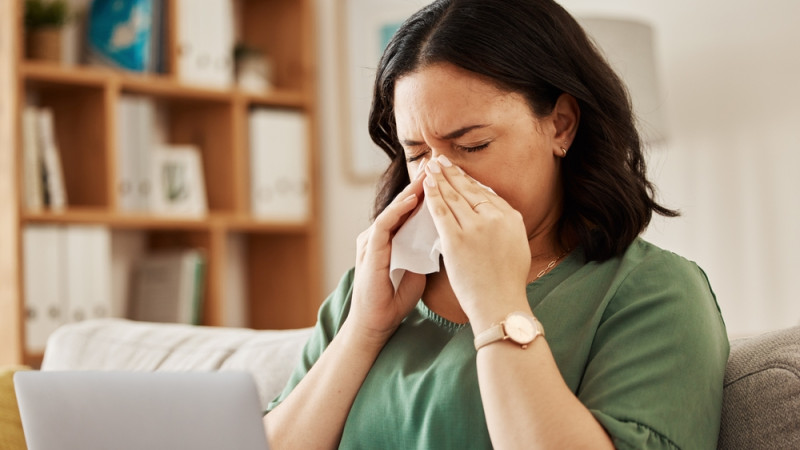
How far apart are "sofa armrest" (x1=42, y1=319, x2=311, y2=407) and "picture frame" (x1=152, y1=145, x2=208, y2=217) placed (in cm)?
119

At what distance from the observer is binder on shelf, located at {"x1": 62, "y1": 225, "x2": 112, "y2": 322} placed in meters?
2.87

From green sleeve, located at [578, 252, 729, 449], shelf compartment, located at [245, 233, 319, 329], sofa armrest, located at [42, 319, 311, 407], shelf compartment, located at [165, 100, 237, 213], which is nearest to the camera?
green sleeve, located at [578, 252, 729, 449]

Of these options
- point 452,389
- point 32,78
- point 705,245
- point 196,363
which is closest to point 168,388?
point 452,389

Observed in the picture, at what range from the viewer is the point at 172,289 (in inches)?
122

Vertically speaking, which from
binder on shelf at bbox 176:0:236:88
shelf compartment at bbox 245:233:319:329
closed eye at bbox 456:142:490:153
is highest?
binder on shelf at bbox 176:0:236:88

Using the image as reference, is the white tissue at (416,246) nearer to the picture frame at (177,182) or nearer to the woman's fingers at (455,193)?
the woman's fingers at (455,193)

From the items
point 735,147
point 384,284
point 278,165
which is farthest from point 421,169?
point 278,165

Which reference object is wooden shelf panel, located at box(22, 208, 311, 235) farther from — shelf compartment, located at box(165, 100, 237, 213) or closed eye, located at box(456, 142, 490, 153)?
closed eye, located at box(456, 142, 490, 153)

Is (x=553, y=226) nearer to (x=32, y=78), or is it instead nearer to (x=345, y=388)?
(x=345, y=388)

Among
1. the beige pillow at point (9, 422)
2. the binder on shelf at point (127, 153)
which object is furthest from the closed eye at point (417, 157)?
the binder on shelf at point (127, 153)

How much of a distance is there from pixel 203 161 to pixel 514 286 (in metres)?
2.41

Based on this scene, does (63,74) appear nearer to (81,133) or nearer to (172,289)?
(81,133)

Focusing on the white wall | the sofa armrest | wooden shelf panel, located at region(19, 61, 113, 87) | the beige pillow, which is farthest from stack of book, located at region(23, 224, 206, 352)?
the white wall

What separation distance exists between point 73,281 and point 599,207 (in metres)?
2.04
